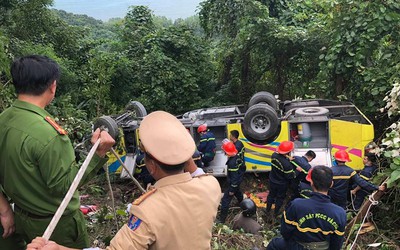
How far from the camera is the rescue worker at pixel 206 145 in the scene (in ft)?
22.3

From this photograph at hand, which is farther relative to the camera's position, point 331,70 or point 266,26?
point 266,26

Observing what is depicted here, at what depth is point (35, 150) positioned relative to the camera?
1.96 m

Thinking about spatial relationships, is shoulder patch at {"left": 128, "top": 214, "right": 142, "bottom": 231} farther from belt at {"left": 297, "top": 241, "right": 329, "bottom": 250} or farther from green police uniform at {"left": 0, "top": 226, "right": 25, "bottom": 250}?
belt at {"left": 297, "top": 241, "right": 329, "bottom": 250}

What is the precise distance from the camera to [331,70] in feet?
26.4

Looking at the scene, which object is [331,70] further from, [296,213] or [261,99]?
[296,213]

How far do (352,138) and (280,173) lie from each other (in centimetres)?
135

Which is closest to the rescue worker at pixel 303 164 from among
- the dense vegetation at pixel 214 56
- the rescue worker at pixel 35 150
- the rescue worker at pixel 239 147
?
the rescue worker at pixel 239 147

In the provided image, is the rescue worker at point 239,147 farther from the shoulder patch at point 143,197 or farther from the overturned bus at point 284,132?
the shoulder patch at point 143,197

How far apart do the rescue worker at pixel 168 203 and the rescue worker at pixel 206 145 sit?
16.4 feet

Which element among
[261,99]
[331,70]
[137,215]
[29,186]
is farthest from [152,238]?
[331,70]

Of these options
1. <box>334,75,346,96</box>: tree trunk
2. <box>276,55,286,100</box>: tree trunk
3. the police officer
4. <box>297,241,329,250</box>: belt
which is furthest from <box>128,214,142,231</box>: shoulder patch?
<box>276,55,286,100</box>: tree trunk

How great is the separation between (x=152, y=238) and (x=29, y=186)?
0.93m

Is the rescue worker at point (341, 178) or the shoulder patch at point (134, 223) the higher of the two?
the shoulder patch at point (134, 223)

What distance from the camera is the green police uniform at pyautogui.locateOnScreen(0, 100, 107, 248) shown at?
1972 mm
